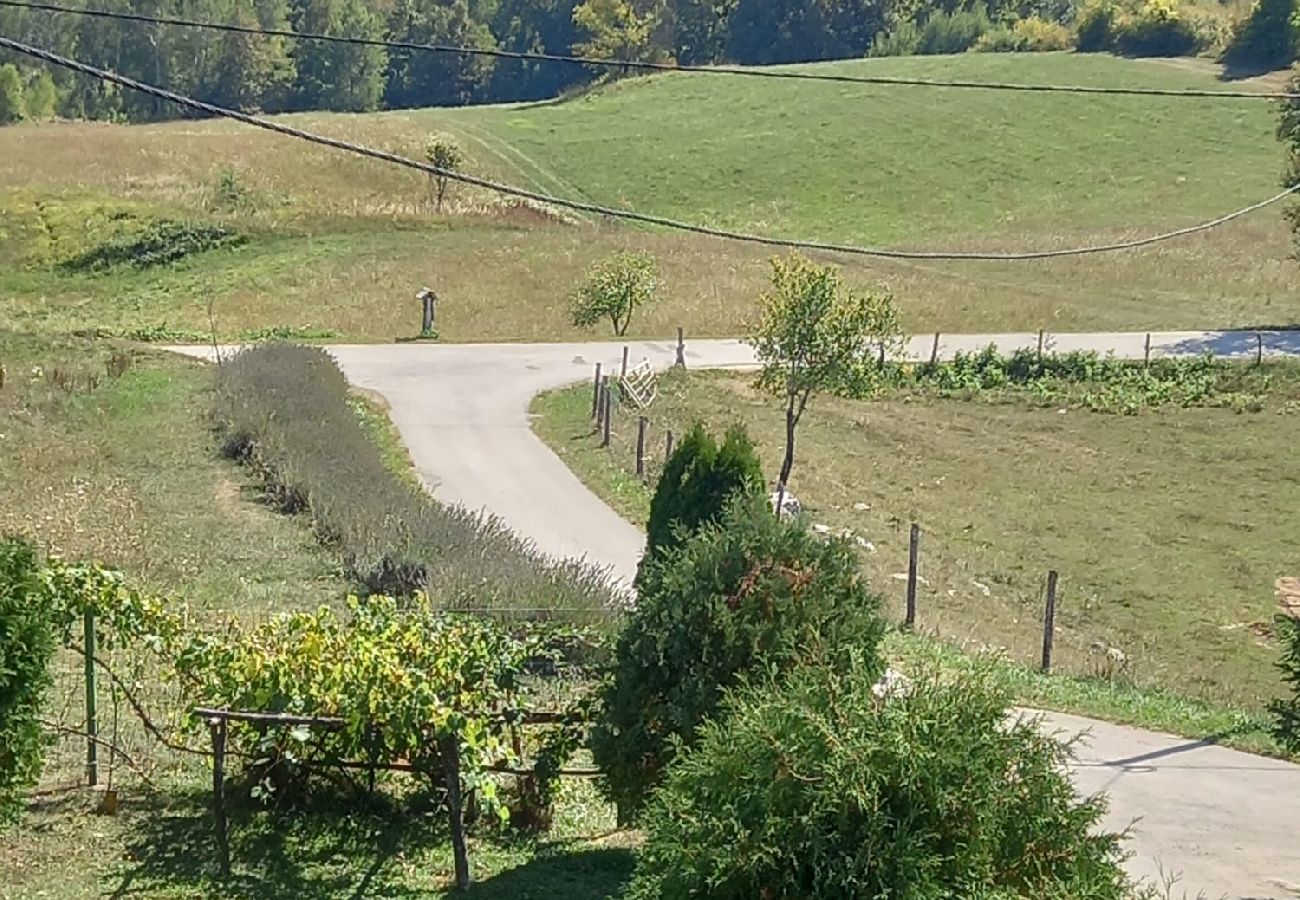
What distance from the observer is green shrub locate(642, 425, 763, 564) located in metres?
14.6

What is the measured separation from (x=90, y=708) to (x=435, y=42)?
125 metres

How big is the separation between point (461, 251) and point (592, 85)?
189 feet

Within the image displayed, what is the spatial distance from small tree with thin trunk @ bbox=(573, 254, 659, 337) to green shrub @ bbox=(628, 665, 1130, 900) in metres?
33.6

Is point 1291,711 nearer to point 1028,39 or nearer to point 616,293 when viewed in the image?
point 616,293

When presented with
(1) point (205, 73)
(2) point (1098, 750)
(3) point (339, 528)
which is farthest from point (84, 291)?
(1) point (205, 73)

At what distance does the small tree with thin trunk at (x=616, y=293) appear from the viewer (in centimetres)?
3903

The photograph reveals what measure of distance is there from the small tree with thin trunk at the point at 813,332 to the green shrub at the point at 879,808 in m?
19.2

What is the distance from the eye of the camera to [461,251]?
158ft

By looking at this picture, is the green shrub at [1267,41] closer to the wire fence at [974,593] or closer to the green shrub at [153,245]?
the green shrub at [153,245]

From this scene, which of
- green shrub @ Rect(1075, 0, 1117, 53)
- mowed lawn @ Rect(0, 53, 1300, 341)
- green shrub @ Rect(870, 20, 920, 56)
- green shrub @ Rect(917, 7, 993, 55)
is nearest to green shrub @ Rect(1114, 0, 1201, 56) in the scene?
→ green shrub @ Rect(1075, 0, 1117, 53)

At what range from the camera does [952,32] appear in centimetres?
11869

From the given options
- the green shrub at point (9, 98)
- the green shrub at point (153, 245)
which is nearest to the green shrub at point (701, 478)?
the green shrub at point (153, 245)

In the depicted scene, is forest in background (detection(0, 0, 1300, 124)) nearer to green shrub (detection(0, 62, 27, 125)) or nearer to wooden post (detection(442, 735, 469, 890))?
green shrub (detection(0, 62, 27, 125))

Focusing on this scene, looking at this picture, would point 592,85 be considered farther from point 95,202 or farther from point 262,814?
point 262,814
